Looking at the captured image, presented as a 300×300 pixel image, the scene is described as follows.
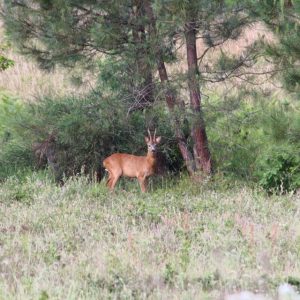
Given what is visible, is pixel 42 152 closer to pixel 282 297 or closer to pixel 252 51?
pixel 252 51

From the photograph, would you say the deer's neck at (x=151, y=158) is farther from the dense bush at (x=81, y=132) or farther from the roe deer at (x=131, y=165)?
the dense bush at (x=81, y=132)

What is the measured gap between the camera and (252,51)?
44.4 ft

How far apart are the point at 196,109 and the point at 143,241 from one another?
500 centimetres

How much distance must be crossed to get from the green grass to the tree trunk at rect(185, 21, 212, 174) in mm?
721

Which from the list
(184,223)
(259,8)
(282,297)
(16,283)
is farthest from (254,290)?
(259,8)

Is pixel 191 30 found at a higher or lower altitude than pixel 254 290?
higher

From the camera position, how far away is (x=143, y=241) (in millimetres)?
8711

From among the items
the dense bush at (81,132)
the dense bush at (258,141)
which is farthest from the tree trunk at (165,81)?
the dense bush at (258,141)

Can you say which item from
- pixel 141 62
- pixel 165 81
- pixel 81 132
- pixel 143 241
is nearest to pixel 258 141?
pixel 165 81

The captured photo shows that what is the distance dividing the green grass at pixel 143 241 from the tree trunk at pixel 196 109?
2.36ft

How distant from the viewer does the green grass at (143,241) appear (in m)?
6.88

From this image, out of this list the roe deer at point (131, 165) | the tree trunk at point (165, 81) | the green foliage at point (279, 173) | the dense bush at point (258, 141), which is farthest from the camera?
the roe deer at point (131, 165)

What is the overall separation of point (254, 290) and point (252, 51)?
7559 mm

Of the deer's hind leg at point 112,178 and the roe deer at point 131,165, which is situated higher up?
the roe deer at point 131,165
